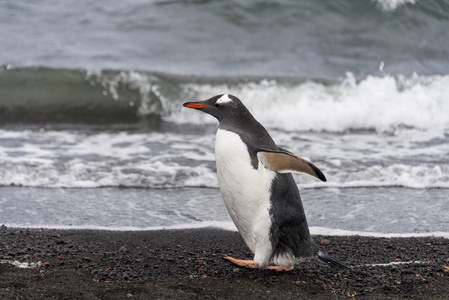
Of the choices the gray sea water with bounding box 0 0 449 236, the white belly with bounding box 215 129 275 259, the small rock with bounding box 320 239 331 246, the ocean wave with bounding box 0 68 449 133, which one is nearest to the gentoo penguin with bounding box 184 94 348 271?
the white belly with bounding box 215 129 275 259

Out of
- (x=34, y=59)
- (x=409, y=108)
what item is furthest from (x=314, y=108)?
(x=34, y=59)

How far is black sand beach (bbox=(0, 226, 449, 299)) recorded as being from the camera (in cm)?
288

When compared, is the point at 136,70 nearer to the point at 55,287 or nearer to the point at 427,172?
the point at 427,172

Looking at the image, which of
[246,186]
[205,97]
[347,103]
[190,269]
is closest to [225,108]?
[246,186]

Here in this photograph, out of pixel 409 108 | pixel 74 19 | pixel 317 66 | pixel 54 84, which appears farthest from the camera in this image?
pixel 74 19

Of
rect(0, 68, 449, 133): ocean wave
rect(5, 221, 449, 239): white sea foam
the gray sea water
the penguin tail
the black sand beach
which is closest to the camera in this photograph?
the black sand beach

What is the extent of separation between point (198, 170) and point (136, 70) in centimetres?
460

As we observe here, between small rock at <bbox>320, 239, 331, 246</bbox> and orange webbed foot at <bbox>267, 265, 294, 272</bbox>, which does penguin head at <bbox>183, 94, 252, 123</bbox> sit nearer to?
orange webbed foot at <bbox>267, 265, 294, 272</bbox>

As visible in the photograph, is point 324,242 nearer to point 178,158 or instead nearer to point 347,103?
point 178,158

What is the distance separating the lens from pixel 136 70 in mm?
10148

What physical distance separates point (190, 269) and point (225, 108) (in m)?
0.92

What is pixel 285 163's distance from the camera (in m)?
3.01

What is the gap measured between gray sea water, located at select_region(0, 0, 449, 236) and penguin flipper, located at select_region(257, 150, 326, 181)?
4.88ft

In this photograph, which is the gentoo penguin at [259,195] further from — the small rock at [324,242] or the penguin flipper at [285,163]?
the small rock at [324,242]
